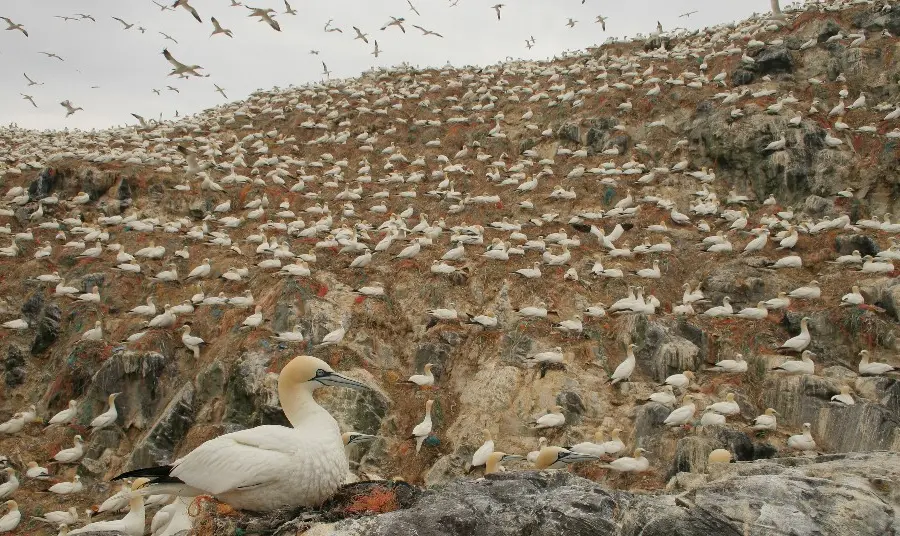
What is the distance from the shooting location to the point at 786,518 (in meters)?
4.48

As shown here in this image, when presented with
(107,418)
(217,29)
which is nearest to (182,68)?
(217,29)

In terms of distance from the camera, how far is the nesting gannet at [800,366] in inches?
522

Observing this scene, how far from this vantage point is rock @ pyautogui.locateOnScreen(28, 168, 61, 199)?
961 inches

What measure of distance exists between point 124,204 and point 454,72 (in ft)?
75.3

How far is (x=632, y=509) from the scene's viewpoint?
4.48m

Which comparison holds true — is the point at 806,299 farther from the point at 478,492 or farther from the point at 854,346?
the point at 478,492

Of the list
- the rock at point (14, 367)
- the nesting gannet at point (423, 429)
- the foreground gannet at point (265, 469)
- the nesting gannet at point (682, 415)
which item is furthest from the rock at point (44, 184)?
the foreground gannet at point (265, 469)

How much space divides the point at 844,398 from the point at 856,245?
25.0 feet

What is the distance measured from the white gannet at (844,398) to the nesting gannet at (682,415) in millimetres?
2610

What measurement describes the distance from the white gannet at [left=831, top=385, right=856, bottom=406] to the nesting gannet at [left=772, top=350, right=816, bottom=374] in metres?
1.09

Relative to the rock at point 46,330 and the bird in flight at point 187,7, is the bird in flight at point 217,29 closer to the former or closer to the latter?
the bird in flight at point 187,7

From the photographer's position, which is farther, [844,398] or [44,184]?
[44,184]

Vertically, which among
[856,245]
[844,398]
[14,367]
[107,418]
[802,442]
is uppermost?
[856,245]

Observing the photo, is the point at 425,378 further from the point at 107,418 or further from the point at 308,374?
the point at 308,374
